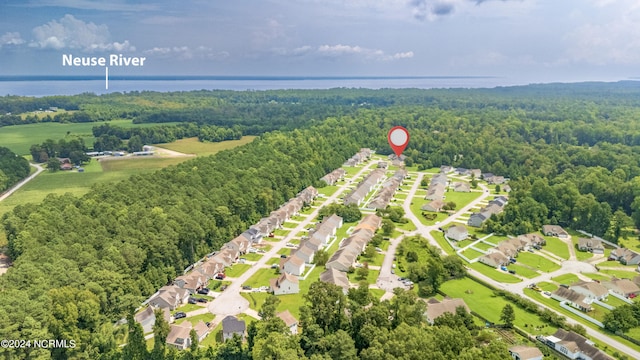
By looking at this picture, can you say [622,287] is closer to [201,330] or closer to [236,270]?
[236,270]

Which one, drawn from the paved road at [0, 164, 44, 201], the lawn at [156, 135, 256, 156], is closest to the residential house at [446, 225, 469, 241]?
the lawn at [156, 135, 256, 156]

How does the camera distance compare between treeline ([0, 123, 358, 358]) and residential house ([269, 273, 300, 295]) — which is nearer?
treeline ([0, 123, 358, 358])

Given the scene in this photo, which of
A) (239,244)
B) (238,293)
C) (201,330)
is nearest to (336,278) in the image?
(238,293)

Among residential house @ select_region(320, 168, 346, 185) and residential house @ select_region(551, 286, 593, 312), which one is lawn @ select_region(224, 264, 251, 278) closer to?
residential house @ select_region(551, 286, 593, 312)

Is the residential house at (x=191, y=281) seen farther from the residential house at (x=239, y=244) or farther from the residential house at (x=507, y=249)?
the residential house at (x=507, y=249)

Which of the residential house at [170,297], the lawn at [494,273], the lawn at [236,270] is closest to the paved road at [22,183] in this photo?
the lawn at [236,270]

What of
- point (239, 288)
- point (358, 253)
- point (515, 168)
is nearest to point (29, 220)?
point (239, 288)
